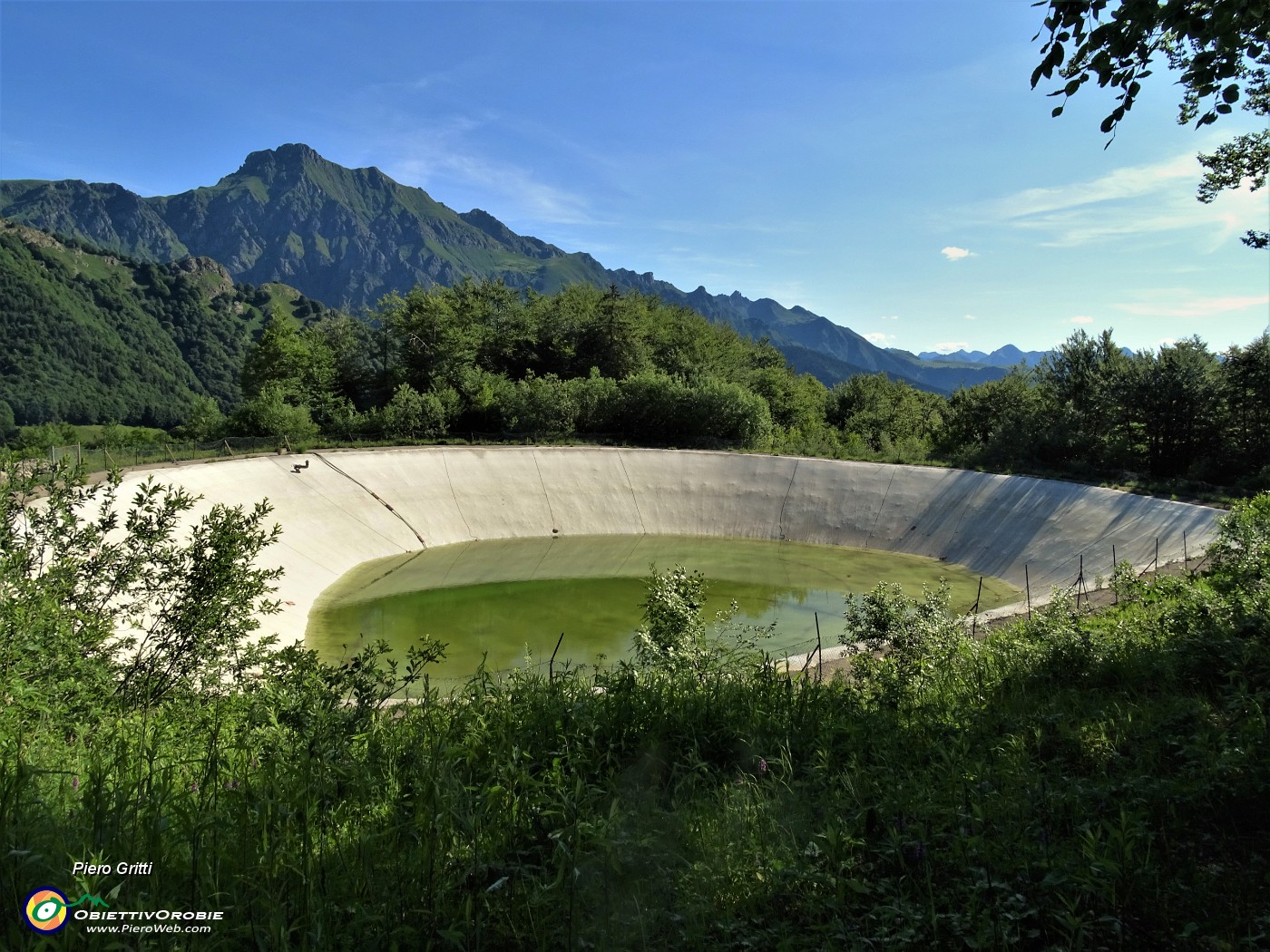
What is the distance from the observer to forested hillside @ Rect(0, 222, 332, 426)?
10625 cm

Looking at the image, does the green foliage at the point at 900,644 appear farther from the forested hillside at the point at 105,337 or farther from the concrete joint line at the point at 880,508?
the forested hillside at the point at 105,337

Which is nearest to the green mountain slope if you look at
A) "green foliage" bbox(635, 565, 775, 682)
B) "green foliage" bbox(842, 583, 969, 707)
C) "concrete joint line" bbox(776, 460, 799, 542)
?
"concrete joint line" bbox(776, 460, 799, 542)

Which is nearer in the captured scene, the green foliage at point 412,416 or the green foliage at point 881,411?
the green foliage at point 412,416

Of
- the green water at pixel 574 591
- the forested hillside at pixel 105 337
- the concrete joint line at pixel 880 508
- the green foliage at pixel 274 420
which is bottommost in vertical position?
the green water at pixel 574 591

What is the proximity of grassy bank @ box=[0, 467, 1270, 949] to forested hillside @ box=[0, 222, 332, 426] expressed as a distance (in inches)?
4518

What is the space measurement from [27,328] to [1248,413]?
154 meters

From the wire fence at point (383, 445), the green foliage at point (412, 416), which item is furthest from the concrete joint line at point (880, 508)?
the green foliage at point (412, 416)

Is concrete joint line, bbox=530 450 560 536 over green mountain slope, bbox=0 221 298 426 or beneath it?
beneath

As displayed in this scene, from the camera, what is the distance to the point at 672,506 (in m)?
32.9

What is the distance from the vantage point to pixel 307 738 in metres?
4.07

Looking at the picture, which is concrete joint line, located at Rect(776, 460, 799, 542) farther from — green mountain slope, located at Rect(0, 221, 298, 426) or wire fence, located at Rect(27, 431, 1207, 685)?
green mountain slope, located at Rect(0, 221, 298, 426)

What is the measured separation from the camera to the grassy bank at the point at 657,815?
2750 millimetres

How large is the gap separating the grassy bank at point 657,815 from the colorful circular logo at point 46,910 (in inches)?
1.4

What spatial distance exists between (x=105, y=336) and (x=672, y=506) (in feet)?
437
